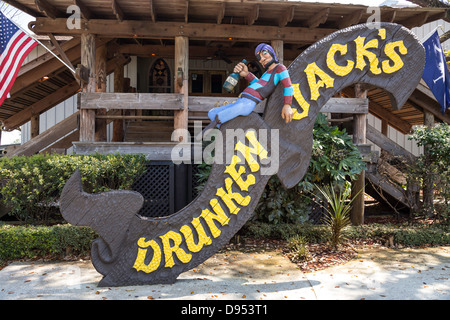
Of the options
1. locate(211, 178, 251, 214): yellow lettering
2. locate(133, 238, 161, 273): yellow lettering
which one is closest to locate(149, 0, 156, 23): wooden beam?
locate(211, 178, 251, 214): yellow lettering

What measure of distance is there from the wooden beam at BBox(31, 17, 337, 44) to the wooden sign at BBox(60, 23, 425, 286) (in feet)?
12.7

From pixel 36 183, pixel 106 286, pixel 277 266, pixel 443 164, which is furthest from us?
pixel 443 164

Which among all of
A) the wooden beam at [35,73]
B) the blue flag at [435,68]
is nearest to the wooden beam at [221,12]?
the wooden beam at [35,73]

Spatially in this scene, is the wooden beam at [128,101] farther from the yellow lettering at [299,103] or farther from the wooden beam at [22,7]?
the yellow lettering at [299,103]

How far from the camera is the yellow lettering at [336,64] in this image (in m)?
4.26

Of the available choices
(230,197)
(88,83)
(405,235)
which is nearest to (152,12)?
(88,83)

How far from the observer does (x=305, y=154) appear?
427 cm

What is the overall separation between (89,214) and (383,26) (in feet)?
14.0

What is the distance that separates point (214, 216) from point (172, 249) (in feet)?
2.06

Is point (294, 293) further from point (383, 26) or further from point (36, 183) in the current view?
point (36, 183)

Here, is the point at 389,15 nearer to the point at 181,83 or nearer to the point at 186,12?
the point at 186,12

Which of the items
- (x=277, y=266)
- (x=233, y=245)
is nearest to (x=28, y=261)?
(x=233, y=245)

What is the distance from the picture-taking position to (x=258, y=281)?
4320 millimetres

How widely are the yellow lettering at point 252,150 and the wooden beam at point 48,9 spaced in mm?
5380
